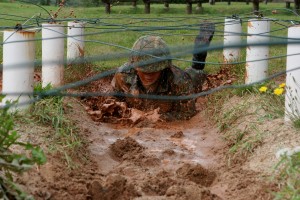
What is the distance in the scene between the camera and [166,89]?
8.94 m

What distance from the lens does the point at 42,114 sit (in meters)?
6.83

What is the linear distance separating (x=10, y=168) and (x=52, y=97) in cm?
259

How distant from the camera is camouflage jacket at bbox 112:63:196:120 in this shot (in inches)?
345

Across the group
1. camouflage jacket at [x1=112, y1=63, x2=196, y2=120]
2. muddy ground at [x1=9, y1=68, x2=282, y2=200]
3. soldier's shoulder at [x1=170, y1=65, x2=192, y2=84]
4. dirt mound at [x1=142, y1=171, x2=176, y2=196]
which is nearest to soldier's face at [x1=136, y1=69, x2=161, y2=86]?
camouflage jacket at [x1=112, y1=63, x2=196, y2=120]

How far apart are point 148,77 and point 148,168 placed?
7.64 feet

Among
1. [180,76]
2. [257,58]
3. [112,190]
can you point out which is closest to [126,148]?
[112,190]

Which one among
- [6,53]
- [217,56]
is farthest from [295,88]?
[217,56]

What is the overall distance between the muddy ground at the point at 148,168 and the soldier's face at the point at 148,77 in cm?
61

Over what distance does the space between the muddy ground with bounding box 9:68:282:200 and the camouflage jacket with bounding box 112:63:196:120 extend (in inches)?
6.9

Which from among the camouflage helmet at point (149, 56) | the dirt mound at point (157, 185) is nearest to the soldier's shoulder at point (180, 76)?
the camouflage helmet at point (149, 56)

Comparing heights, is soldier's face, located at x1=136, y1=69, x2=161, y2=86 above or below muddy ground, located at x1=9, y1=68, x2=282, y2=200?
above

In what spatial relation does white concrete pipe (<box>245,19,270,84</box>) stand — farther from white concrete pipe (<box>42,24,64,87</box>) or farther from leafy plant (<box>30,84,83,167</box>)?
leafy plant (<box>30,84,83,167</box>)

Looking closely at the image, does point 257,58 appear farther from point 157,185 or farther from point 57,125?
point 157,185

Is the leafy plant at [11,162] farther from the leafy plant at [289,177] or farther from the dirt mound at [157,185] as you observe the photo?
the leafy plant at [289,177]
